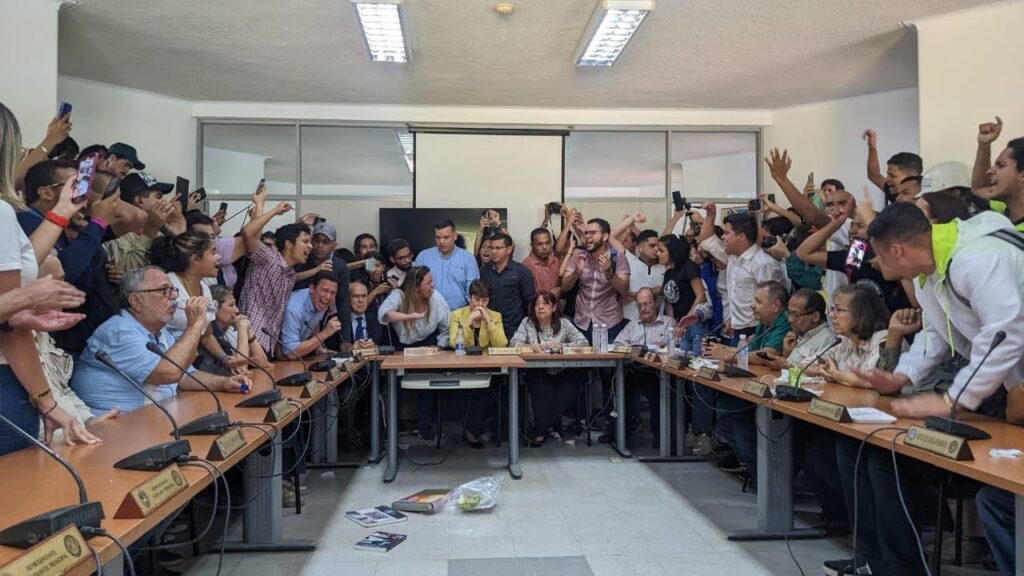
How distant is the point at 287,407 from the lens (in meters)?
2.26

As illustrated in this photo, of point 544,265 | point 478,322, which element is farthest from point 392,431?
point 544,265

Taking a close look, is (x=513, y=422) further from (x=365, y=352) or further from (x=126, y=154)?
(x=126, y=154)

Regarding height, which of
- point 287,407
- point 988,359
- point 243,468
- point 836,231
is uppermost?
point 836,231

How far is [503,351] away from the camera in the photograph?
13.2 feet

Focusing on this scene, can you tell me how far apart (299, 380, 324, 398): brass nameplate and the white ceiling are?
219cm

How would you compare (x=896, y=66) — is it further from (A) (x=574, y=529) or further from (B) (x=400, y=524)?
(B) (x=400, y=524)

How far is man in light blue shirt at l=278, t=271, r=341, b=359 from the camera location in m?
3.85

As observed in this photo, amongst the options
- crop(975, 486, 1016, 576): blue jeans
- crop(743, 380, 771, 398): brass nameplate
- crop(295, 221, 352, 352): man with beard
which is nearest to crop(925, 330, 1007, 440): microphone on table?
crop(975, 486, 1016, 576): blue jeans

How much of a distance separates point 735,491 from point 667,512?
1.85 ft

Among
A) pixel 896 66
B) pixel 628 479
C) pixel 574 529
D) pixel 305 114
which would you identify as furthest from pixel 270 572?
pixel 896 66

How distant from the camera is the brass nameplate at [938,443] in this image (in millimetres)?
1475

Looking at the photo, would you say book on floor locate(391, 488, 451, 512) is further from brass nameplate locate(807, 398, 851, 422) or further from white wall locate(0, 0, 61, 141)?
white wall locate(0, 0, 61, 141)

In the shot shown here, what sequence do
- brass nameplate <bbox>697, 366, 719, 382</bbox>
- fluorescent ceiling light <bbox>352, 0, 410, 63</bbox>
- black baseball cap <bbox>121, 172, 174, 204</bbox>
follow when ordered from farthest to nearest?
fluorescent ceiling light <bbox>352, 0, 410, 63</bbox> < black baseball cap <bbox>121, 172, 174, 204</bbox> < brass nameplate <bbox>697, 366, 719, 382</bbox>

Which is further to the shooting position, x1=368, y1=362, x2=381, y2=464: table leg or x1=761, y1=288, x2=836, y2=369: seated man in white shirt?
x1=368, y1=362, x2=381, y2=464: table leg
